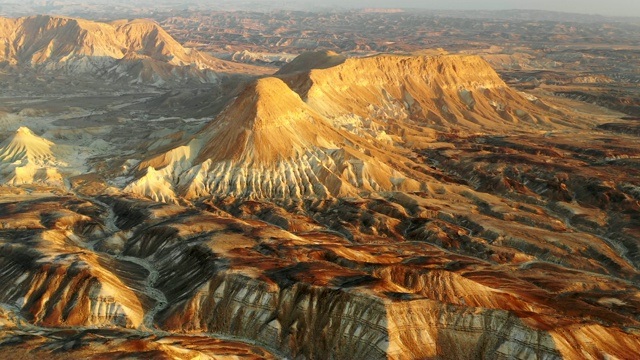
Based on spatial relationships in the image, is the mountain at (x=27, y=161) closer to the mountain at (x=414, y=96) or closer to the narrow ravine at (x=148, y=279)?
the narrow ravine at (x=148, y=279)

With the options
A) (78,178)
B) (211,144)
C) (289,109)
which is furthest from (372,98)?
(78,178)

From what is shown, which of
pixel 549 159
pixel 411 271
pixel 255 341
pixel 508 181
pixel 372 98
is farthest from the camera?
pixel 372 98

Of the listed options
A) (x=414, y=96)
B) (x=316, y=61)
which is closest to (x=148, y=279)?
(x=414, y=96)

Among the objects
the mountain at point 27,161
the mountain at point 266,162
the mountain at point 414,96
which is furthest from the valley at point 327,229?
the mountain at point 414,96

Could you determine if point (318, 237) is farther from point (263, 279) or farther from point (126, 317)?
point (126, 317)

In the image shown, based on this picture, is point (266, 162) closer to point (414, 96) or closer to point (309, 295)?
point (309, 295)

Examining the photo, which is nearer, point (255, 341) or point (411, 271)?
point (255, 341)
